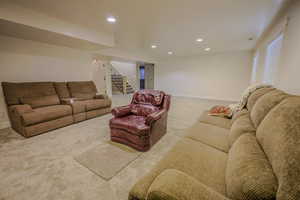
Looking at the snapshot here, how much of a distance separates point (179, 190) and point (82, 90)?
4.11 m

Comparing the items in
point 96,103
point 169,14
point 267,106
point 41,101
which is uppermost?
point 169,14

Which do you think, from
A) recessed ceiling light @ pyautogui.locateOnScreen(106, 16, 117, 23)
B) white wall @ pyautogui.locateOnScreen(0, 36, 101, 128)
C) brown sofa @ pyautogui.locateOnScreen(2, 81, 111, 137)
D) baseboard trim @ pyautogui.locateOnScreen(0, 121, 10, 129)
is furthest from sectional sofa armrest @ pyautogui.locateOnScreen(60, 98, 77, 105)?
recessed ceiling light @ pyautogui.locateOnScreen(106, 16, 117, 23)

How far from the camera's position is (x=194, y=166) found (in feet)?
3.39

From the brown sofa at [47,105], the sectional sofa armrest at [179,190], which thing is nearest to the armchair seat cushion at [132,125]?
the sectional sofa armrest at [179,190]

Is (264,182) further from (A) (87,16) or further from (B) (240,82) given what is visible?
(B) (240,82)

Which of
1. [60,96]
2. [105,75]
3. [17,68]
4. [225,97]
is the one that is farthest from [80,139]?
[225,97]

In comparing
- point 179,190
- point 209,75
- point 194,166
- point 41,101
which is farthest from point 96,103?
point 209,75

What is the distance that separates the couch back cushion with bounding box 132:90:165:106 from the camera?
257 cm

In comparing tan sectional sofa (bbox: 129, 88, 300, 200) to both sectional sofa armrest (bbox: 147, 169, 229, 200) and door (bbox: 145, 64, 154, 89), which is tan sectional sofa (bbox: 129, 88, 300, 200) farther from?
door (bbox: 145, 64, 154, 89)

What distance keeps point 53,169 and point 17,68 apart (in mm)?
3078

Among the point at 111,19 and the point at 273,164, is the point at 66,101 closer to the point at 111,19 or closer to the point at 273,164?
the point at 111,19

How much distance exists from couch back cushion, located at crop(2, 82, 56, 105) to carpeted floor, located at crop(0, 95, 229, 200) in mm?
749

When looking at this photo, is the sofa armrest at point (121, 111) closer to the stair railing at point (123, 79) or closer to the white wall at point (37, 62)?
the white wall at point (37, 62)

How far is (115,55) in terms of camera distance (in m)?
5.52
